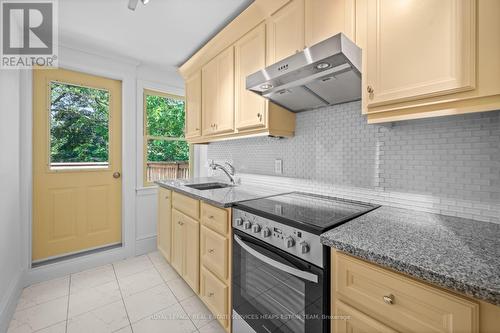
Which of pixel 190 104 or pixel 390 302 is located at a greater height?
pixel 190 104

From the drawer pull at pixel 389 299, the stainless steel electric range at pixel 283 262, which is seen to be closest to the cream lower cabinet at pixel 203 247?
the stainless steel electric range at pixel 283 262

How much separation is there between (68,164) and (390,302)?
311 cm

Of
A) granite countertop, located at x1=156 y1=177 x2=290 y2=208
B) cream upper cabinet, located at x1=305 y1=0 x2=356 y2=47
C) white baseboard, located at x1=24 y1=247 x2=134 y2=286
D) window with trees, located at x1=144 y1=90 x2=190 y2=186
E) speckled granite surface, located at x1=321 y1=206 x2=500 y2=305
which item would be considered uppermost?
cream upper cabinet, located at x1=305 y1=0 x2=356 y2=47

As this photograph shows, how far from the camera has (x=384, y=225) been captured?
39.7 inches

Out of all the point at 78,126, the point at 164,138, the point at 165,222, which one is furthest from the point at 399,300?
the point at 78,126

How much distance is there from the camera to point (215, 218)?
5.25ft

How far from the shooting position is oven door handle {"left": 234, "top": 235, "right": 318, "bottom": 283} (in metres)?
0.97

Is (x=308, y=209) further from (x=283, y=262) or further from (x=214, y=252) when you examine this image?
(x=214, y=252)

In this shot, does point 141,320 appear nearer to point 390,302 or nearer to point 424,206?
point 390,302

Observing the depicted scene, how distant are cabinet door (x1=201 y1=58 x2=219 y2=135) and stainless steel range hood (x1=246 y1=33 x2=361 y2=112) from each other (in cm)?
83

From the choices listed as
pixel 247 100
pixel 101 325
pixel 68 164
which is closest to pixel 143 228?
pixel 68 164

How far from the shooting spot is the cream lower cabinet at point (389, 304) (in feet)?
2.04

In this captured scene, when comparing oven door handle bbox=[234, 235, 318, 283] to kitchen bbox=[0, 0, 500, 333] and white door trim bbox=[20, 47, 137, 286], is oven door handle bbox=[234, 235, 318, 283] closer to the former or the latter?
kitchen bbox=[0, 0, 500, 333]

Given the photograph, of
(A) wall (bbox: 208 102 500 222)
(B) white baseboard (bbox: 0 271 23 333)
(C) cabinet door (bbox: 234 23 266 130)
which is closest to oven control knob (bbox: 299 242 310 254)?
(A) wall (bbox: 208 102 500 222)
